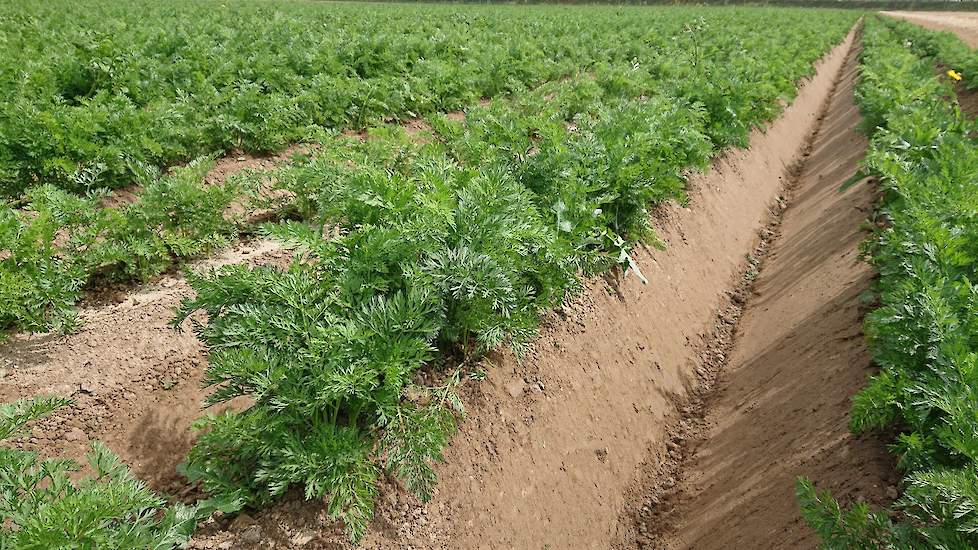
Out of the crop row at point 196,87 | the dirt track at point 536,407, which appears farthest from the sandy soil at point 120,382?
the crop row at point 196,87

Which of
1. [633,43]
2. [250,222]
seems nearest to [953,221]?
[250,222]

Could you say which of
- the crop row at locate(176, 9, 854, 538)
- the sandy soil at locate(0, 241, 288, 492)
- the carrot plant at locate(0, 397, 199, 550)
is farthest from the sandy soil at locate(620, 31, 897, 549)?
the sandy soil at locate(0, 241, 288, 492)

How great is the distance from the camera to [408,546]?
3.21 meters

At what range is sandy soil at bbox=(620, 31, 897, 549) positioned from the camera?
12.5 feet

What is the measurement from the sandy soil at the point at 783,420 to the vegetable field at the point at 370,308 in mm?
290

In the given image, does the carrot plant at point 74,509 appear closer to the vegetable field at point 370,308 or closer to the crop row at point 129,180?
the vegetable field at point 370,308

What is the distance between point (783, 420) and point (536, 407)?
208 cm

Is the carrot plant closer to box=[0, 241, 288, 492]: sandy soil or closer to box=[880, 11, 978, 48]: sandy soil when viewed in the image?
box=[0, 241, 288, 492]: sandy soil

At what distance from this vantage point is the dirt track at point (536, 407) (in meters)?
3.54

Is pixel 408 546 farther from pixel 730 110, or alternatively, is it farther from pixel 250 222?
pixel 730 110

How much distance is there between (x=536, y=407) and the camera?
432 centimetres

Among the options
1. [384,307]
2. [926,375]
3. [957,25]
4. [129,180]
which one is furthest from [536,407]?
[957,25]

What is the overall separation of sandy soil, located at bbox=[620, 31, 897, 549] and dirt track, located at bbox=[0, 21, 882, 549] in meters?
0.03

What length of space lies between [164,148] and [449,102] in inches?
214
